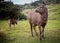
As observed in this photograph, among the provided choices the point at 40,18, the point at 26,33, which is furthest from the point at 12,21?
the point at 40,18

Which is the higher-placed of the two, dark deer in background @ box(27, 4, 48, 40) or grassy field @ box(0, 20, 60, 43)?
dark deer in background @ box(27, 4, 48, 40)

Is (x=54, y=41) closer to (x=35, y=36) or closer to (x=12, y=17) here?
(x=35, y=36)

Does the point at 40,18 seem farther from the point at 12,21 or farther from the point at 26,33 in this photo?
the point at 12,21

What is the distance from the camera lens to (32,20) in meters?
3.04

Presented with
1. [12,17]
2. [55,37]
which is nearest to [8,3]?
[12,17]

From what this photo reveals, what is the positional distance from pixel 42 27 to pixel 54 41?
0.28 metres

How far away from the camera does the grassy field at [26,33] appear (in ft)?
9.78

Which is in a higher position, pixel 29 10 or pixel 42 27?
pixel 29 10

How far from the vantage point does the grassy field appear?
298 centimetres

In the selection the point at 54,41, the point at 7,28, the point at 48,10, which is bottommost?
the point at 54,41

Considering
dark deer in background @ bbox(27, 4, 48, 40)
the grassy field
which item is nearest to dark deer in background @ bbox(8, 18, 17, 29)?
the grassy field

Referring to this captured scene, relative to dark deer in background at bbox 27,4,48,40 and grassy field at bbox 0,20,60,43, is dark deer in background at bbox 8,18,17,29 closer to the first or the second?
grassy field at bbox 0,20,60,43

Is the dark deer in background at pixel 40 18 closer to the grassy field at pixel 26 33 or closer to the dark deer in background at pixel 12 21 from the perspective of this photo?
the grassy field at pixel 26 33

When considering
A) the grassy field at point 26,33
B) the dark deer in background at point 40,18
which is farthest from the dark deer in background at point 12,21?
the dark deer in background at point 40,18
